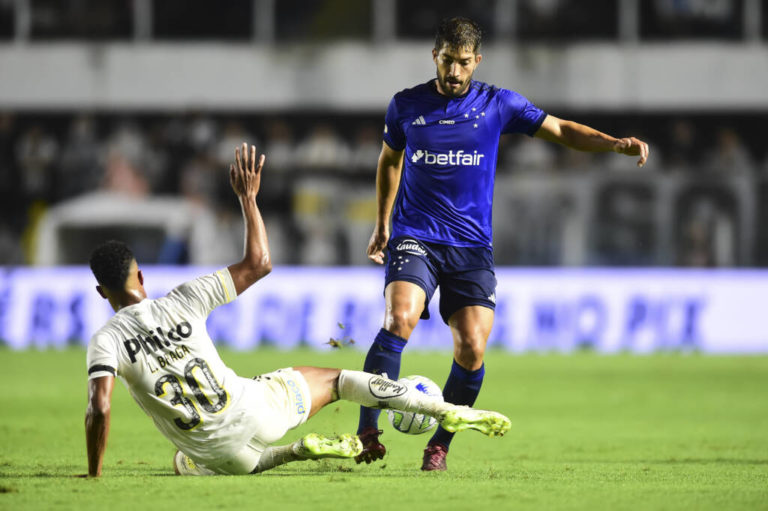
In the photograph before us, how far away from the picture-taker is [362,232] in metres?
18.1

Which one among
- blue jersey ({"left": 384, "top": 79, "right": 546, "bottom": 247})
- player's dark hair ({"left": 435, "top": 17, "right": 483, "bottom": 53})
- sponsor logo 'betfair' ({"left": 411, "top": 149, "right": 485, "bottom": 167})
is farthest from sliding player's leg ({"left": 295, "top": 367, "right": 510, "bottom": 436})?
player's dark hair ({"left": 435, "top": 17, "right": 483, "bottom": 53})

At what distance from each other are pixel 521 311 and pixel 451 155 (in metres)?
9.63

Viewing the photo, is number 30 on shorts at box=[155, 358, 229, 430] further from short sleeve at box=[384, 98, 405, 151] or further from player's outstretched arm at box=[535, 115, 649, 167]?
player's outstretched arm at box=[535, 115, 649, 167]

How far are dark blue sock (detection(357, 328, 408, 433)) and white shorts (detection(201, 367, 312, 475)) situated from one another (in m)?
0.41

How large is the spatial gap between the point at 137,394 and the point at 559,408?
546cm

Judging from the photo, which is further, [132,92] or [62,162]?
[132,92]

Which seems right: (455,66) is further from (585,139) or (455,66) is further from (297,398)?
(297,398)

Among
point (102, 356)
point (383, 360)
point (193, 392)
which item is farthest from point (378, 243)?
point (102, 356)

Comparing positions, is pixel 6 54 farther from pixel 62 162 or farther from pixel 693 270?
pixel 693 270

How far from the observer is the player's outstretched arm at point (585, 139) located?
6164 millimetres

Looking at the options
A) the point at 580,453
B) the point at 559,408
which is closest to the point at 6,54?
the point at 559,408

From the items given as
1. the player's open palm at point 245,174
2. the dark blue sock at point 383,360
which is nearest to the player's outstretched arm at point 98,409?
the player's open palm at point 245,174

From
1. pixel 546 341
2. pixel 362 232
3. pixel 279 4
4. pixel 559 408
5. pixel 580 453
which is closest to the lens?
pixel 580 453

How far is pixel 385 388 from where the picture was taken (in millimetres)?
5637
